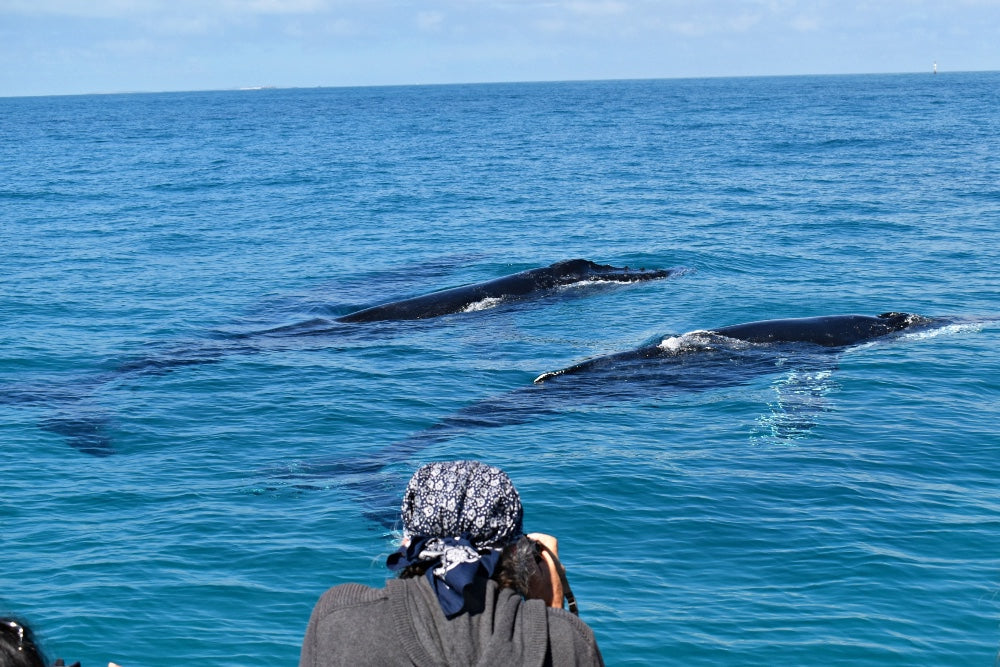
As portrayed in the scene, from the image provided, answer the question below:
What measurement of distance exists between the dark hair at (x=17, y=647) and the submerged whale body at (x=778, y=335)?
13.8 meters

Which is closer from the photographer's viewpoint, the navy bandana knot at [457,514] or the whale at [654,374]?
the navy bandana knot at [457,514]

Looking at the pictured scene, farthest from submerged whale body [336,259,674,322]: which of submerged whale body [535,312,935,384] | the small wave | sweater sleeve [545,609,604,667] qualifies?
sweater sleeve [545,609,604,667]

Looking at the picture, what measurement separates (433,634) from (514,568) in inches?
14.7

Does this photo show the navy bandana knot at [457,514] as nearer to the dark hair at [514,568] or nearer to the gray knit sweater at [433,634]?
the dark hair at [514,568]

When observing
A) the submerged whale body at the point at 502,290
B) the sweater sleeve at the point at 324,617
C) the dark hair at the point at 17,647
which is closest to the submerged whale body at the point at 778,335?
the submerged whale body at the point at 502,290

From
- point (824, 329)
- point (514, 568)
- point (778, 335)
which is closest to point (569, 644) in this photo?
point (514, 568)

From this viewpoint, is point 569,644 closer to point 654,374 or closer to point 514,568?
point 514,568

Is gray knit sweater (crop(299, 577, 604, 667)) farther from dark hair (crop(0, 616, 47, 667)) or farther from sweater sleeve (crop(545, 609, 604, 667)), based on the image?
dark hair (crop(0, 616, 47, 667))

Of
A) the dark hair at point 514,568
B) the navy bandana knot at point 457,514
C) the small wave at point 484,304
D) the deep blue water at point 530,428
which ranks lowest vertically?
the deep blue water at point 530,428

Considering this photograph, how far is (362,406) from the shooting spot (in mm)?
16312

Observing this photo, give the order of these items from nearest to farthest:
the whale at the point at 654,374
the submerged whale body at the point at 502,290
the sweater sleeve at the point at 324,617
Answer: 1. the sweater sleeve at the point at 324,617
2. the whale at the point at 654,374
3. the submerged whale body at the point at 502,290

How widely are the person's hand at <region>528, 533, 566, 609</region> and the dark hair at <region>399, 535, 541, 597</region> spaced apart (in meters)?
0.06

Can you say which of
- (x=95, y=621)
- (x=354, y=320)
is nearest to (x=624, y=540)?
(x=95, y=621)

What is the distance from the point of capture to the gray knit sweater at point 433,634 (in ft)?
10.9
